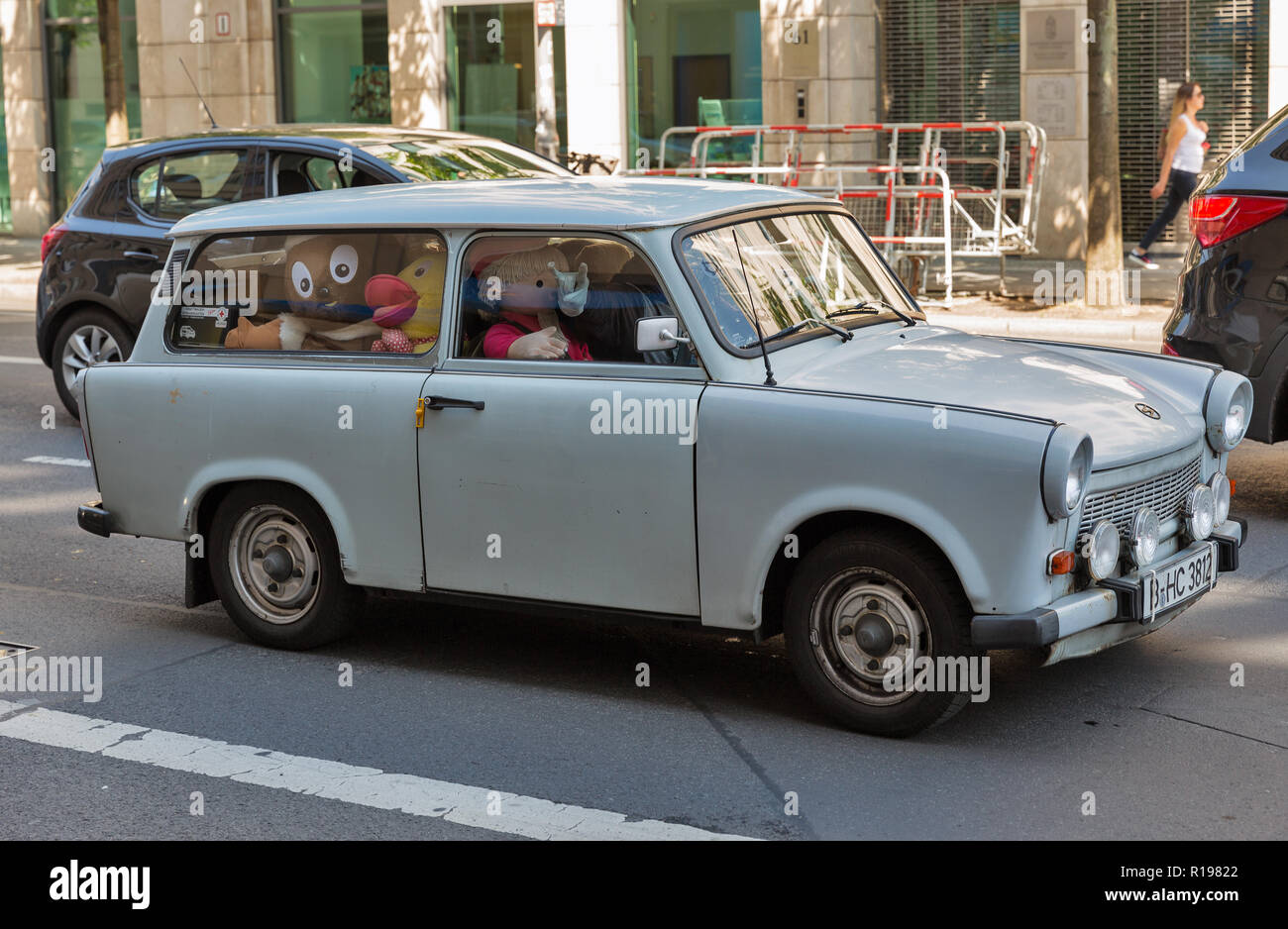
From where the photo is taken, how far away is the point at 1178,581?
16.8ft

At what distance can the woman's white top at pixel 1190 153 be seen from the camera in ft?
54.4

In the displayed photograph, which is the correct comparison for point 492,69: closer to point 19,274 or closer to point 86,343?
point 19,274

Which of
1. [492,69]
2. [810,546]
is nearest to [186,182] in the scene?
[810,546]

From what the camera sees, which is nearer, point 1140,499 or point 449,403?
point 1140,499

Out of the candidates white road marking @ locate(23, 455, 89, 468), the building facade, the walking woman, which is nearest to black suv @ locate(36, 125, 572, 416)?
white road marking @ locate(23, 455, 89, 468)

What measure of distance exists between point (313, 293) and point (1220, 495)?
324 cm

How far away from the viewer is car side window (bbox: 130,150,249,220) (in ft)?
32.6

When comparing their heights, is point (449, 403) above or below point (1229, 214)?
below

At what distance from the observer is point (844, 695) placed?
5.04 meters

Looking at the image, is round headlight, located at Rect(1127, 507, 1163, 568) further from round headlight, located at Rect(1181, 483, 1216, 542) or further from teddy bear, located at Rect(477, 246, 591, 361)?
teddy bear, located at Rect(477, 246, 591, 361)

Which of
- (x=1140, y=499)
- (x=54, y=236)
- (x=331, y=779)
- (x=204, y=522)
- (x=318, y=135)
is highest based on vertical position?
(x=318, y=135)

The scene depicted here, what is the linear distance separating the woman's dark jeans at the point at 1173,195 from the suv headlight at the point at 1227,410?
11.7m
